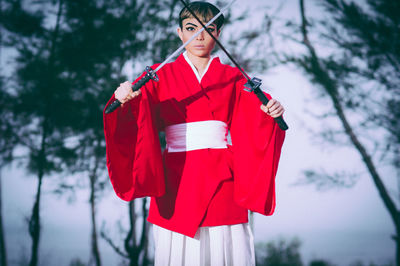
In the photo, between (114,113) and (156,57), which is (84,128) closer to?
(156,57)

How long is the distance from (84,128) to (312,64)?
2.64m

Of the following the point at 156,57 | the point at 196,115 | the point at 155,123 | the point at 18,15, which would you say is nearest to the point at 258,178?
the point at 196,115

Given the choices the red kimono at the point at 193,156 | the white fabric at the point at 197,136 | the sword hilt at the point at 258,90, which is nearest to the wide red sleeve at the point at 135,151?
the red kimono at the point at 193,156

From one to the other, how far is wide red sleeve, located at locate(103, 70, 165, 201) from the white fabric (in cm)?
14

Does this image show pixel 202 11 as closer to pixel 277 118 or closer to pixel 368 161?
pixel 277 118

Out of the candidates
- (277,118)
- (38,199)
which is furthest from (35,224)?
(277,118)

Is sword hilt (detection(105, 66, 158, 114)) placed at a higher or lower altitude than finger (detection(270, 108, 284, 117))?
higher

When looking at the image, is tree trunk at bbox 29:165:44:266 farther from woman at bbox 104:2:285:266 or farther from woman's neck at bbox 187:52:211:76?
woman's neck at bbox 187:52:211:76

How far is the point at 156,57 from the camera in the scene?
3.25m

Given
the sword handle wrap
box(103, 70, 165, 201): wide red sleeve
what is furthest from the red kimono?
the sword handle wrap

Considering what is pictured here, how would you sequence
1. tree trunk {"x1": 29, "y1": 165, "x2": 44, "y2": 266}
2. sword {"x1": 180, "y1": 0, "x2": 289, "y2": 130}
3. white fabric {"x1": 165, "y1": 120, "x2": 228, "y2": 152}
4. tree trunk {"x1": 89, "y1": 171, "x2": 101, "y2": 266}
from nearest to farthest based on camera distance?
sword {"x1": 180, "y1": 0, "x2": 289, "y2": 130} → white fabric {"x1": 165, "y1": 120, "x2": 228, "y2": 152} → tree trunk {"x1": 29, "y1": 165, "x2": 44, "y2": 266} → tree trunk {"x1": 89, "y1": 171, "x2": 101, "y2": 266}

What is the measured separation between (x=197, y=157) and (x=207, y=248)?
442 millimetres

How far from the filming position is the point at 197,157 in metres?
1.49

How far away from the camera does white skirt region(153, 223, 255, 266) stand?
1.44 metres
